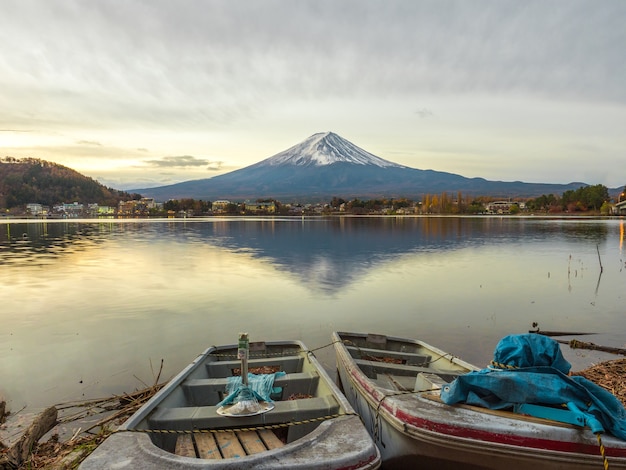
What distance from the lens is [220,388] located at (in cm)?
659

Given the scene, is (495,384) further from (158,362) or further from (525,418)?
(158,362)

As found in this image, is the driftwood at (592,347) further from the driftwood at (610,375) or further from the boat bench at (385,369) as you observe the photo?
the boat bench at (385,369)

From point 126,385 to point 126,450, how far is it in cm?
581

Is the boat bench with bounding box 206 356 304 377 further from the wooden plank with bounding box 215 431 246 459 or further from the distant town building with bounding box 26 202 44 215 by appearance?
the distant town building with bounding box 26 202 44 215

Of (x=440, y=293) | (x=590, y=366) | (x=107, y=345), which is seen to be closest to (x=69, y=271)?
(x=107, y=345)

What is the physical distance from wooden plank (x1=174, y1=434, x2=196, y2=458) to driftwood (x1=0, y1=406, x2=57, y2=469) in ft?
8.59

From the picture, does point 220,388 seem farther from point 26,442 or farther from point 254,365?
point 26,442

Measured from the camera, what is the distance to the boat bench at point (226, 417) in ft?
17.3

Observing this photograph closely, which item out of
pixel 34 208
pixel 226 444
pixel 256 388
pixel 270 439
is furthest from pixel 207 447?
pixel 34 208

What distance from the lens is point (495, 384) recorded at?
4.84 m

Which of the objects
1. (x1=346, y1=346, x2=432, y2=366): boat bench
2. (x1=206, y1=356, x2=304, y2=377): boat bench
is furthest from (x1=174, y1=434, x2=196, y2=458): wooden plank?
(x1=346, y1=346, x2=432, y2=366): boat bench

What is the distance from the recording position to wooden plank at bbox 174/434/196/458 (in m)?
4.71

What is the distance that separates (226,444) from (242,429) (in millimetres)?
264

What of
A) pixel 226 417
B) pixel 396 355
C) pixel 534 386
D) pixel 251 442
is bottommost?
pixel 396 355
